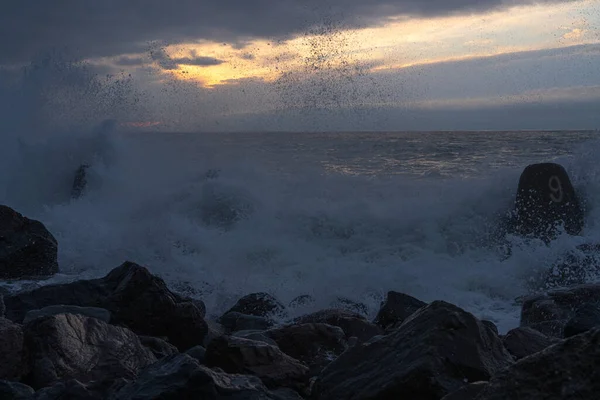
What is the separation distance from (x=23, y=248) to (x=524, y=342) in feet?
21.1

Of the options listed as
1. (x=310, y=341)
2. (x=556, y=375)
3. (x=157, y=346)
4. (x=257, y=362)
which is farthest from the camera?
(x=310, y=341)

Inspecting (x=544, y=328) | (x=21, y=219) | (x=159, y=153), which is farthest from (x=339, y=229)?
(x=159, y=153)

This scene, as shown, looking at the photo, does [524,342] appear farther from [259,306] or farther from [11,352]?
[259,306]

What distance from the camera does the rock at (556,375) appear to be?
6.77 ft

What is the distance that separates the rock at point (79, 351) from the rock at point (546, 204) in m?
8.19

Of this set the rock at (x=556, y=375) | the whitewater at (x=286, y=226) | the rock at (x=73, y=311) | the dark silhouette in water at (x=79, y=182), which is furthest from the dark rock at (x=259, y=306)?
the dark silhouette in water at (x=79, y=182)

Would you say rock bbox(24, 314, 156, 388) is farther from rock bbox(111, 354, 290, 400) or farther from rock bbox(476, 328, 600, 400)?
rock bbox(476, 328, 600, 400)

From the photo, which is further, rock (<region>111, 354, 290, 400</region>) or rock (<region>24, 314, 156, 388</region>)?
rock (<region>24, 314, 156, 388</region>)

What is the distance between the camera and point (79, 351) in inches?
150

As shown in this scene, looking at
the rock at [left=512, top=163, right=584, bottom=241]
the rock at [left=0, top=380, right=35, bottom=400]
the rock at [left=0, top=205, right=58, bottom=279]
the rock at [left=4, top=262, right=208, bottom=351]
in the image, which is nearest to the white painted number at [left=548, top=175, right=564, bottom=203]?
the rock at [left=512, top=163, right=584, bottom=241]

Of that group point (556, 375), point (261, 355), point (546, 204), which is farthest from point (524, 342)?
point (546, 204)

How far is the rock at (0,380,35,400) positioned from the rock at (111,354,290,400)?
482 mm

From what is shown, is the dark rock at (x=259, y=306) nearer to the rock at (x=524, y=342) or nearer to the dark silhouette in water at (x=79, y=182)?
the rock at (x=524, y=342)

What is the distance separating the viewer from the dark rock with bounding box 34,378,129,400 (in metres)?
3.03
